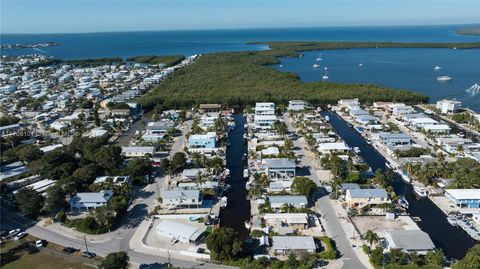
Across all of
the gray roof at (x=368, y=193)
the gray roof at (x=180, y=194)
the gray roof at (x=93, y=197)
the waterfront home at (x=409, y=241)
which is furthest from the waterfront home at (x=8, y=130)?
Answer: the waterfront home at (x=409, y=241)

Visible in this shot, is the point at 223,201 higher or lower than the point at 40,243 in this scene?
higher

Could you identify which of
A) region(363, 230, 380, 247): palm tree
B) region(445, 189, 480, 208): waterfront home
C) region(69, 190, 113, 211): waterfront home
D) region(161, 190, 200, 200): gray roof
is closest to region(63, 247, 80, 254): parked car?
region(69, 190, 113, 211): waterfront home

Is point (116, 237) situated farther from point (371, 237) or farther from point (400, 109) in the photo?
point (400, 109)

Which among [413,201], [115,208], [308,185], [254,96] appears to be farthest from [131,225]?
[254,96]

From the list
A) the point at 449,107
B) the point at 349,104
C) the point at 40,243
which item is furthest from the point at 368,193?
the point at 449,107

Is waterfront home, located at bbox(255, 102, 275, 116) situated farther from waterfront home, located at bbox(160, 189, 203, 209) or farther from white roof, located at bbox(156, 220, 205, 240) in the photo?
white roof, located at bbox(156, 220, 205, 240)
